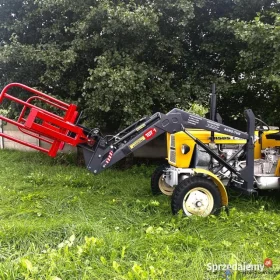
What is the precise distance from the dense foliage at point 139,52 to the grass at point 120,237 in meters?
2.01

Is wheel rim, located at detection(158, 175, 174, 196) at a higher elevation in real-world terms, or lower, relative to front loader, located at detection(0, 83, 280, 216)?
lower

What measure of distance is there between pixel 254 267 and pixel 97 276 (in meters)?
1.48

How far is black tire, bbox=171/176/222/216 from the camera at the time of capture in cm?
428

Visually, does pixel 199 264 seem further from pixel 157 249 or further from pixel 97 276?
pixel 97 276

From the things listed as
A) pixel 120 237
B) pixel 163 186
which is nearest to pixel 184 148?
pixel 163 186

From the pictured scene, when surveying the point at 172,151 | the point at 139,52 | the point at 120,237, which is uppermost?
the point at 139,52

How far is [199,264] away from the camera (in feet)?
→ 10.3

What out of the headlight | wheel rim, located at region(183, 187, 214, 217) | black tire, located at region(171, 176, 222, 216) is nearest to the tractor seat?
the headlight

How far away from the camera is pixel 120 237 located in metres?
3.63

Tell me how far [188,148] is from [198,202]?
0.93 m

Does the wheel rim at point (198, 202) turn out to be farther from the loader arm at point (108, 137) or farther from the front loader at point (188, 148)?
the loader arm at point (108, 137)

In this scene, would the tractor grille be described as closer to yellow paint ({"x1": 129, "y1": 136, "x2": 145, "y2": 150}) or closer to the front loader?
the front loader

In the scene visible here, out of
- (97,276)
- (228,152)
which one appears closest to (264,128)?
(228,152)

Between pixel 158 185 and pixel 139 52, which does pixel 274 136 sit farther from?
pixel 139 52
